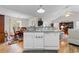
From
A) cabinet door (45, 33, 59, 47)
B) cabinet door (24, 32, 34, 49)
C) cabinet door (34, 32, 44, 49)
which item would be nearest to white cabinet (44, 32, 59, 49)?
cabinet door (45, 33, 59, 47)

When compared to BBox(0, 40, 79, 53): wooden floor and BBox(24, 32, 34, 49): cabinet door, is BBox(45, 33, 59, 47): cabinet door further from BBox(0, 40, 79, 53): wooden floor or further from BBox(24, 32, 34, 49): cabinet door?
BBox(24, 32, 34, 49): cabinet door

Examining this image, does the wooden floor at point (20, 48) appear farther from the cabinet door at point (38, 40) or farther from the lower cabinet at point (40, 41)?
the cabinet door at point (38, 40)

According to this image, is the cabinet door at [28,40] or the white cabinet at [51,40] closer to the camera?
the cabinet door at [28,40]

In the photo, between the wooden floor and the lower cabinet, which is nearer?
the wooden floor

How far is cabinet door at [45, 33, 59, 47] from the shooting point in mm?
3331

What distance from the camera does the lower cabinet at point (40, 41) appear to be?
3.25 meters

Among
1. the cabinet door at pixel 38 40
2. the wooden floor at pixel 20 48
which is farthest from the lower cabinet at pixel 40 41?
the wooden floor at pixel 20 48

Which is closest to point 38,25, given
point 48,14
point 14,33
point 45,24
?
point 45,24

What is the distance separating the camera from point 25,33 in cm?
324

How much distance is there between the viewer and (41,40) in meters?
3.40

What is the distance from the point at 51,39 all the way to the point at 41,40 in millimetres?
293

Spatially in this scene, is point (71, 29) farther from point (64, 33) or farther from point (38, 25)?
point (38, 25)

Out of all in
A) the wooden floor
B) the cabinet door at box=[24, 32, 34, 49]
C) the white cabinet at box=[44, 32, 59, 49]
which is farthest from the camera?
the white cabinet at box=[44, 32, 59, 49]

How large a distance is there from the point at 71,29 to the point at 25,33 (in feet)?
3.88
